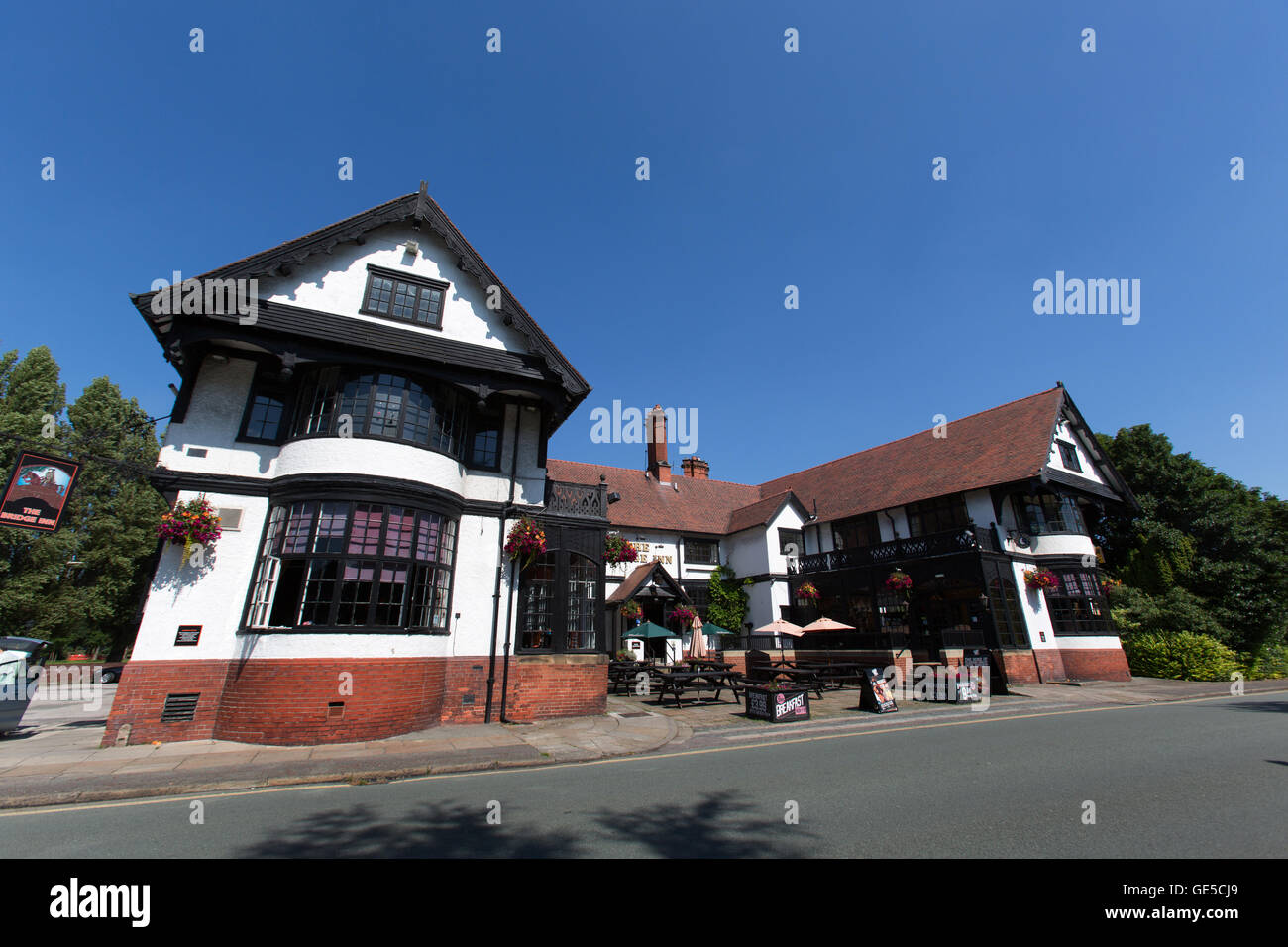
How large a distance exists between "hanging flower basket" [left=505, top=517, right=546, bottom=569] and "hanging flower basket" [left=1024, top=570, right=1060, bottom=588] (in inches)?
821

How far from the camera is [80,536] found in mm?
32469

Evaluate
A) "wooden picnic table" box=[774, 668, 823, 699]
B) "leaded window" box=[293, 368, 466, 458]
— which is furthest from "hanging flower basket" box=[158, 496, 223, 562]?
"wooden picnic table" box=[774, 668, 823, 699]

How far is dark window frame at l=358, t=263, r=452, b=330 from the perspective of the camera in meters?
14.0

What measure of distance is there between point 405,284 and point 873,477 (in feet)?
81.9

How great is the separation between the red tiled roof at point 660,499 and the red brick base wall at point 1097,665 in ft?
54.1

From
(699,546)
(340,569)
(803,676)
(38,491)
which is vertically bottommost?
(803,676)

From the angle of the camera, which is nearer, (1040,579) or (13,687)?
(13,687)

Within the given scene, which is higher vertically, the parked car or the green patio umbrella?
the green patio umbrella

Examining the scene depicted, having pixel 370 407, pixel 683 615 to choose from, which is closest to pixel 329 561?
pixel 370 407

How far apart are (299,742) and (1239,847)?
1350 cm

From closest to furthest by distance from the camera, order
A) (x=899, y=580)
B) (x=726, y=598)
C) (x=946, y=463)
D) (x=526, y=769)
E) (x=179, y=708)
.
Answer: (x=526, y=769) → (x=179, y=708) → (x=899, y=580) → (x=946, y=463) → (x=726, y=598)

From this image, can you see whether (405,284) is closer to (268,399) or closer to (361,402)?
(361,402)

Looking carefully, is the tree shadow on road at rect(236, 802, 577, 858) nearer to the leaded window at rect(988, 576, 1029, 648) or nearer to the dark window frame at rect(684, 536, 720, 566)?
the leaded window at rect(988, 576, 1029, 648)

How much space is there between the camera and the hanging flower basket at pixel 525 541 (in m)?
13.8
